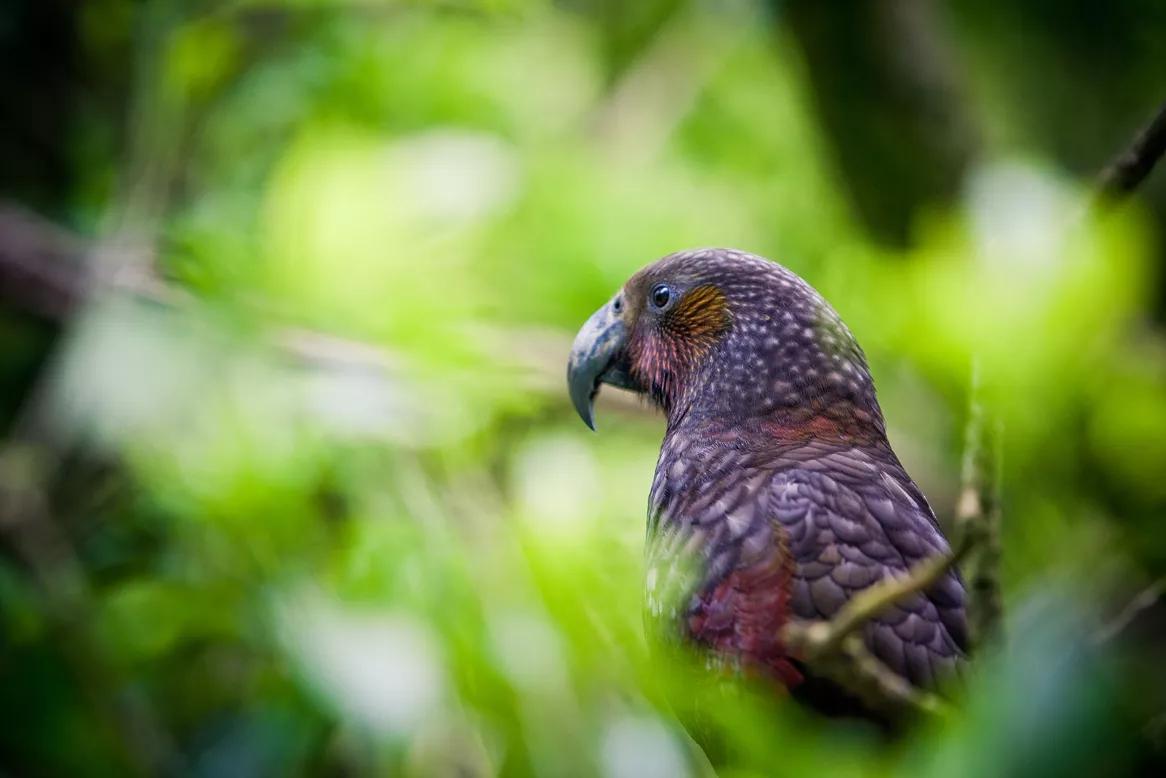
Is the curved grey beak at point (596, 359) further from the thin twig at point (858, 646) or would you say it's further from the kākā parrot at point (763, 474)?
the thin twig at point (858, 646)

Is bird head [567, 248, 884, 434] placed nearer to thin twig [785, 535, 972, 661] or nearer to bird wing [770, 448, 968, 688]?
bird wing [770, 448, 968, 688]

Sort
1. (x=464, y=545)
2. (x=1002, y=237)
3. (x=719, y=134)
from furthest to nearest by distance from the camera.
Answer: (x=719, y=134) < (x=464, y=545) < (x=1002, y=237)

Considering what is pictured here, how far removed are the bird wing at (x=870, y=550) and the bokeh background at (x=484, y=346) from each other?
0.07m

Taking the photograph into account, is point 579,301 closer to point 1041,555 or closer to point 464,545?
point 464,545

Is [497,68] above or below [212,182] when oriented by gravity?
above

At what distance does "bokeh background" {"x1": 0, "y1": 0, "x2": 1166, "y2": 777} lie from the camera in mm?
805

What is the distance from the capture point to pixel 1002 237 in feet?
2.60

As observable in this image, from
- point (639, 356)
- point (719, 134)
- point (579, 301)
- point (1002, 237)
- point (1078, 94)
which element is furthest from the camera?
point (719, 134)

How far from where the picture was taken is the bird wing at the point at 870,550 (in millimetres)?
811

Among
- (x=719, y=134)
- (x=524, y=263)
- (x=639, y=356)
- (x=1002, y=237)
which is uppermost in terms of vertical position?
(x=1002, y=237)

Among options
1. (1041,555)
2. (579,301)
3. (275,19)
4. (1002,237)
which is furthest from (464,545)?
(275,19)

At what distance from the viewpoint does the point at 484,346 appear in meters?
2.28

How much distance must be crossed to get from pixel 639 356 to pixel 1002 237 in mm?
439

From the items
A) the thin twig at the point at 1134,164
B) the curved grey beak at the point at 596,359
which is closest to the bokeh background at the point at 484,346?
the thin twig at the point at 1134,164
